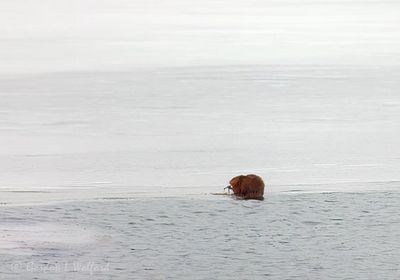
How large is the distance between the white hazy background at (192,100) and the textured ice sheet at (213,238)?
0.71 m

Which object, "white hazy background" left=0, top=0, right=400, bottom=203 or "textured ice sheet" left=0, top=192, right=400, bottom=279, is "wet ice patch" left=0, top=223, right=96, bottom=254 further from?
"white hazy background" left=0, top=0, right=400, bottom=203

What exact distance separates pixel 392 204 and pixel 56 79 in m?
9.30

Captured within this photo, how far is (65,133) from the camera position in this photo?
1349 centimetres

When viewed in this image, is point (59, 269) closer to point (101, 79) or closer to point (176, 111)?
point (176, 111)

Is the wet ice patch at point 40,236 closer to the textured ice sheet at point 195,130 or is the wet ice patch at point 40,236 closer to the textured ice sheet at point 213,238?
the textured ice sheet at point 213,238

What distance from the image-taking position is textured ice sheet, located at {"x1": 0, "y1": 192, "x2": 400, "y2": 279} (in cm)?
760

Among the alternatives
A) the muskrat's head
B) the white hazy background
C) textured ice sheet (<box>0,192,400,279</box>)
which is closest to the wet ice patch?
textured ice sheet (<box>0,192,400,279</box>)

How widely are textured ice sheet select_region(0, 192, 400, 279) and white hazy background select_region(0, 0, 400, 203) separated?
0.71 meters

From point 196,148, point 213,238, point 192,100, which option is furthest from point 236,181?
point 192,100

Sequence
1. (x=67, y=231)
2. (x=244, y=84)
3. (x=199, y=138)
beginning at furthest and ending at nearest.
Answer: (x=244, y=84) < (x=199, y=138) < (x=67, y=231)

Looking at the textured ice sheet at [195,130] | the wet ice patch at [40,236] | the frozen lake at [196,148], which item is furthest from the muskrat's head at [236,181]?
the wet ice patch at [40,236]

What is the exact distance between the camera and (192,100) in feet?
53.4

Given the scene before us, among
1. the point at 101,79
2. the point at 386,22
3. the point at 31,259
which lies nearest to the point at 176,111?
the point at 101,79

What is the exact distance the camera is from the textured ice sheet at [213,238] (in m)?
7.60
